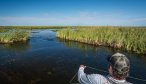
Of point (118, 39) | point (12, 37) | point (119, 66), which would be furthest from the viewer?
point (12, 37)

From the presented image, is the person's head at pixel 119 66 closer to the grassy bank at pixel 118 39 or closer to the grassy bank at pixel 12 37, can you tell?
the grassy bank at pixel 118 39

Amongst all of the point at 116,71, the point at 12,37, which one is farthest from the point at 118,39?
the point at 116,71

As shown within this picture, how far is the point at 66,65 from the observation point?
12023mm

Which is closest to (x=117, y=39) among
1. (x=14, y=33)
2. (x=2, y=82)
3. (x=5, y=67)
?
(x=5, y=67)

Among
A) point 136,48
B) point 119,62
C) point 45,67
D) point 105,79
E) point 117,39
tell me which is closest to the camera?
point 119,62

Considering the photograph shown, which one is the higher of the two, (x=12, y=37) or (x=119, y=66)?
(x=119, y=66)

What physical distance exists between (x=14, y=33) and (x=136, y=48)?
1685 centimetres

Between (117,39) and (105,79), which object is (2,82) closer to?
(105,79)

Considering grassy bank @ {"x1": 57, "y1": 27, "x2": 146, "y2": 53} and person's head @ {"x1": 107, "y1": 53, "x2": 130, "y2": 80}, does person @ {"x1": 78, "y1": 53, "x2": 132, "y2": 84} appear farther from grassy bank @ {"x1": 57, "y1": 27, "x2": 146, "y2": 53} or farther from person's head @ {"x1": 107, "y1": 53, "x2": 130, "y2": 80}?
grassy bank @ {"x1": 57, "y1": 27, "x2": 146, "y2": 53}

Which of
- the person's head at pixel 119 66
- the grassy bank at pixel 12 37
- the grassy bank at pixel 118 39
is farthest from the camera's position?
the grassy bank at pixel 12 37

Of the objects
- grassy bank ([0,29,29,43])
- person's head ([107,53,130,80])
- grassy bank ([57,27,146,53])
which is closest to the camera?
person's head ([107,53,130,80])

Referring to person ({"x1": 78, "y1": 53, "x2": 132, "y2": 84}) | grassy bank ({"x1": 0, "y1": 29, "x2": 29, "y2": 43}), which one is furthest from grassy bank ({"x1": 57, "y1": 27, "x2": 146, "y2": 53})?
person ({"x1": 78, "y1": 53, "x2": 132, "y2": 84})

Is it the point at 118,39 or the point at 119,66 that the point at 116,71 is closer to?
the point at 119,66

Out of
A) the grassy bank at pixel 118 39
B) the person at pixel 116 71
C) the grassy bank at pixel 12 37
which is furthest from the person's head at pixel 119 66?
the grassy bank at pixel 12 37
